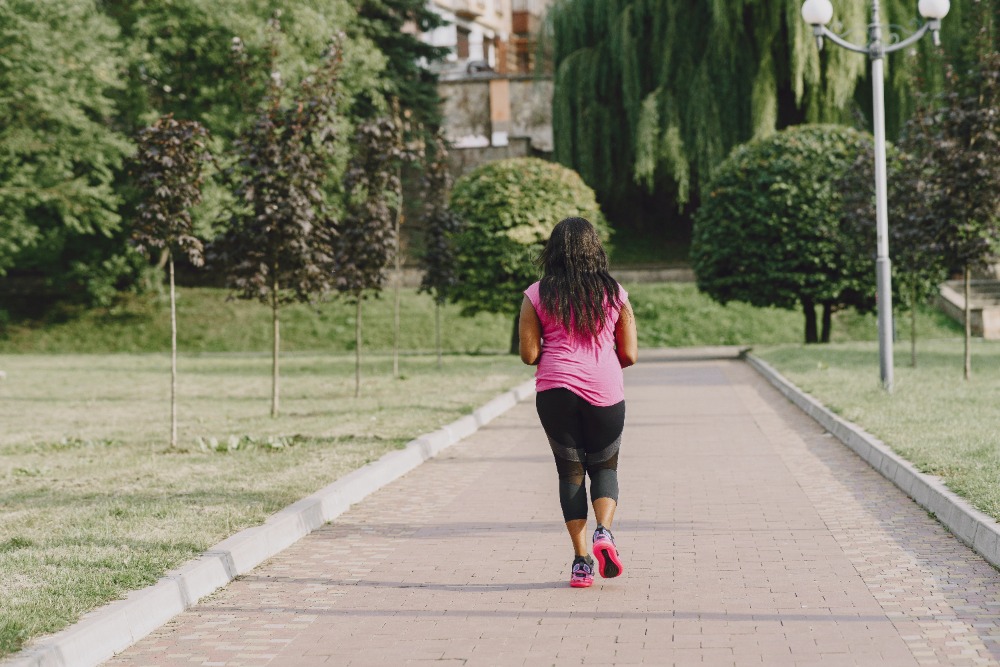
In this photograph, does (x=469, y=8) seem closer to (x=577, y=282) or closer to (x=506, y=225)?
(x=506, y=225)

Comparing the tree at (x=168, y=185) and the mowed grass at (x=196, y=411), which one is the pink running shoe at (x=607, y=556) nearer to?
the mowed grass at (x=196, y=411)

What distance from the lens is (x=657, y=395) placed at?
67.4 feet

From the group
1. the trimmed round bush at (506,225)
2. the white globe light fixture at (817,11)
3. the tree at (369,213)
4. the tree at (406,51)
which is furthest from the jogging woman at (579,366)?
the tree at (406,51)

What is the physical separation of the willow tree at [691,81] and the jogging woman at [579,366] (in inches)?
1020

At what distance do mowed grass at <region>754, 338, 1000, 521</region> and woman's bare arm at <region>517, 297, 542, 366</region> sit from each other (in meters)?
2.97

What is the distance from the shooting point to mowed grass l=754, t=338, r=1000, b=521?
379 inches

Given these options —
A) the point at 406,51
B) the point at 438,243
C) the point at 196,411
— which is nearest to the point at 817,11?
the point at 196,411

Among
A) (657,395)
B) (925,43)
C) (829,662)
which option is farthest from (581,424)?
(925,43)

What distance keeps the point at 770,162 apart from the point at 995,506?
23.3m

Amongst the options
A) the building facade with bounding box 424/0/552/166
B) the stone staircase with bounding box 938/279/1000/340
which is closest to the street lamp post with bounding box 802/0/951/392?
the stone staircase with bounding box 938/279/1000/340

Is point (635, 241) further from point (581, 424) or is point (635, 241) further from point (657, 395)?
point (581, 424)

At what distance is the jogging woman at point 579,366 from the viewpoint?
21.9 ft

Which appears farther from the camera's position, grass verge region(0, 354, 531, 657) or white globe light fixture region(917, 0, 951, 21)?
white globe light fixture region(917, 0, 951, 21)

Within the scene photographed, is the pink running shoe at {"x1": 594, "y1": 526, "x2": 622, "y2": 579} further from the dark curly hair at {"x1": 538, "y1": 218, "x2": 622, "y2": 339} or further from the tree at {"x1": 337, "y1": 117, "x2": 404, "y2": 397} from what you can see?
the tree at {"x1": 337, "y1": 117, "x2": 404, "y2": 397}
